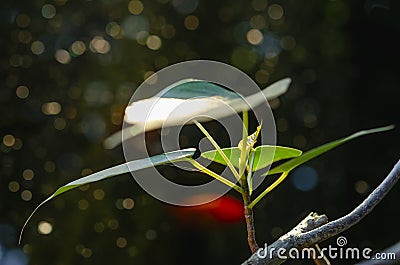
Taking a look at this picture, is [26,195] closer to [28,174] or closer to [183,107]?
[28,174]

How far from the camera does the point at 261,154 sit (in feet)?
0.90

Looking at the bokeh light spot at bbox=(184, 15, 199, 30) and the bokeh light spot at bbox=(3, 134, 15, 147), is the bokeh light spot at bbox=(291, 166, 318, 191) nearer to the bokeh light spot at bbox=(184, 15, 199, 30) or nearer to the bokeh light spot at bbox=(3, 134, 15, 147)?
the bokeh light spot at bbox=(184, 15, 199, 30)

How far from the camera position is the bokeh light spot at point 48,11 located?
0.83 metres

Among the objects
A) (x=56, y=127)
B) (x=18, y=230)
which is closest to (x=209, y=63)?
(x=56, y=127)

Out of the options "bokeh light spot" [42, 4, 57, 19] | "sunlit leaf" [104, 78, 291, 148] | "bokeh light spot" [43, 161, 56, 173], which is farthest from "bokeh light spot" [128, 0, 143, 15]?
"sunlit leaf" [104, 78, 291, 148]

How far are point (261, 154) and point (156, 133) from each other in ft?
1.79

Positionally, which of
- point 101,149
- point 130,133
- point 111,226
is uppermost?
point 130,133

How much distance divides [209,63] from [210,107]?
1.81ft

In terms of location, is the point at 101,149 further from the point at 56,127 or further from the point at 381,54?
the point at 381,54

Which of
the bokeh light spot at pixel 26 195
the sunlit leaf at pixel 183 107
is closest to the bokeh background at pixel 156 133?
the bokeh light spot at pixel 26 195

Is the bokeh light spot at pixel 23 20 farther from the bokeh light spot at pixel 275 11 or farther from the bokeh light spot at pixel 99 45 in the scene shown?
the bokeh light spot at pixel 275 11

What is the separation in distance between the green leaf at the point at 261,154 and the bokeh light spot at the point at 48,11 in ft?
2.06

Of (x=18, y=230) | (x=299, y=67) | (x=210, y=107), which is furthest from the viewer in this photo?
(x=299, y=67)

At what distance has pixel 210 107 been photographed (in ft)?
1.01
